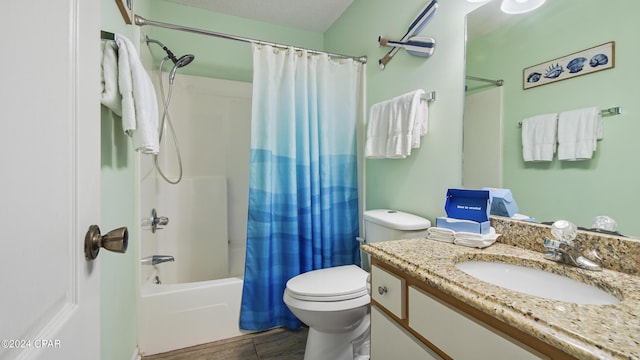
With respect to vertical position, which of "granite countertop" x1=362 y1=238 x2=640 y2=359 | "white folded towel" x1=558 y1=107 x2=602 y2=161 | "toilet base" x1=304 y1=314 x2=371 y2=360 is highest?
"white folded towel" x1=558 y1=107 x2=602 y2=161

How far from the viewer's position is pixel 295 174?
1752 millimetres

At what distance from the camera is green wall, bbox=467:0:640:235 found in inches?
29.9

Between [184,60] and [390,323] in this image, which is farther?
[184,60]

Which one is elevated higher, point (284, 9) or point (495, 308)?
point (284, 9)

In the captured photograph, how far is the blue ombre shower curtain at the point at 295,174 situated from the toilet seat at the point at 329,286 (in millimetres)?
367

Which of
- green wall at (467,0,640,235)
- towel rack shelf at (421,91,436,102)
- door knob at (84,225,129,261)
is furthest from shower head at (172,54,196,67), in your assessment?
green wall at (467,0,640,235)

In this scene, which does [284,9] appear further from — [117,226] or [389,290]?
[389,290]

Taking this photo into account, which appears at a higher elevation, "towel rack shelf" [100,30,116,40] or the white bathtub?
"towel rack shelf" [100,30,116,40]

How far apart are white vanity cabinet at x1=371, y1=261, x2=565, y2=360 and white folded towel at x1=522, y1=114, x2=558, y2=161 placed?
0.67 m

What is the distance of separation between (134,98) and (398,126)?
1223mm

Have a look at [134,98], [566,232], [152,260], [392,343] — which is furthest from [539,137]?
[152,260]

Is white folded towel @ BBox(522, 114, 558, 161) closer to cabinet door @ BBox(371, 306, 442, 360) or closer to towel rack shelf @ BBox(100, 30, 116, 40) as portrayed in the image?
cabinet door @ BBox(371, 306, 442, 360)

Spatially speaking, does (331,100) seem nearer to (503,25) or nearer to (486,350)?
(503,25)

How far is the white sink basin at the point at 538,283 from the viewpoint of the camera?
684mm
